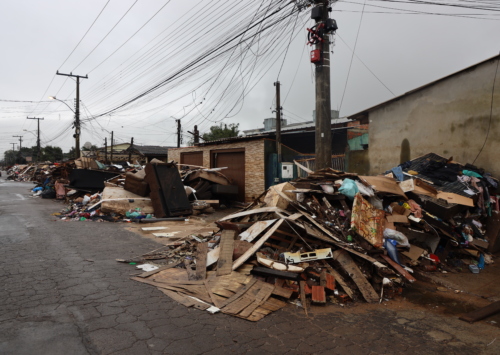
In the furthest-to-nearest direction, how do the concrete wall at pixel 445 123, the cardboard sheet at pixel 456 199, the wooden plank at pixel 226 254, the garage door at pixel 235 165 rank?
1. the garage door at pixel 235 165
2. the concrete wall at pixel 445 123
3. the cardboard sheet at pixel 456 199
4. the wooden plank at pixel 226 254

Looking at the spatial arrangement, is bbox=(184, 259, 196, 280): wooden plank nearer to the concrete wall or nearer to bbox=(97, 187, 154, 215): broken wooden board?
bbox=(97, 187, 154, 215): broken wooden board

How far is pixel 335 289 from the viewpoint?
454cm

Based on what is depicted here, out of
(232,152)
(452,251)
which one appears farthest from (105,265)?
(232,152)

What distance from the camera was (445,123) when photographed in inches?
340

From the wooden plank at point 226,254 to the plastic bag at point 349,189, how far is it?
2299mm

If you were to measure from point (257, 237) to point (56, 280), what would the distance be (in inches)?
127

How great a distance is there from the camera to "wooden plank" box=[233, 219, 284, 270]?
4992 mm

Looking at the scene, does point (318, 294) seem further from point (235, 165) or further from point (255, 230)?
point (235, 165)

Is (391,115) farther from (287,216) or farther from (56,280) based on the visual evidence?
(56,280)

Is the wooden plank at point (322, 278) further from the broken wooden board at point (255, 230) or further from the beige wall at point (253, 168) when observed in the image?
the beige wall at point (253, 168)

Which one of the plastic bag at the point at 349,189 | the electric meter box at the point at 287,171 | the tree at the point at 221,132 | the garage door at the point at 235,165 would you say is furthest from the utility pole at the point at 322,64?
the tree at the point at 221,132

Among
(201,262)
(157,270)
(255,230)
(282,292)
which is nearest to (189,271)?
(201,262)

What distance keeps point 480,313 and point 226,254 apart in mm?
3588

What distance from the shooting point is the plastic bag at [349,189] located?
6.01 m
